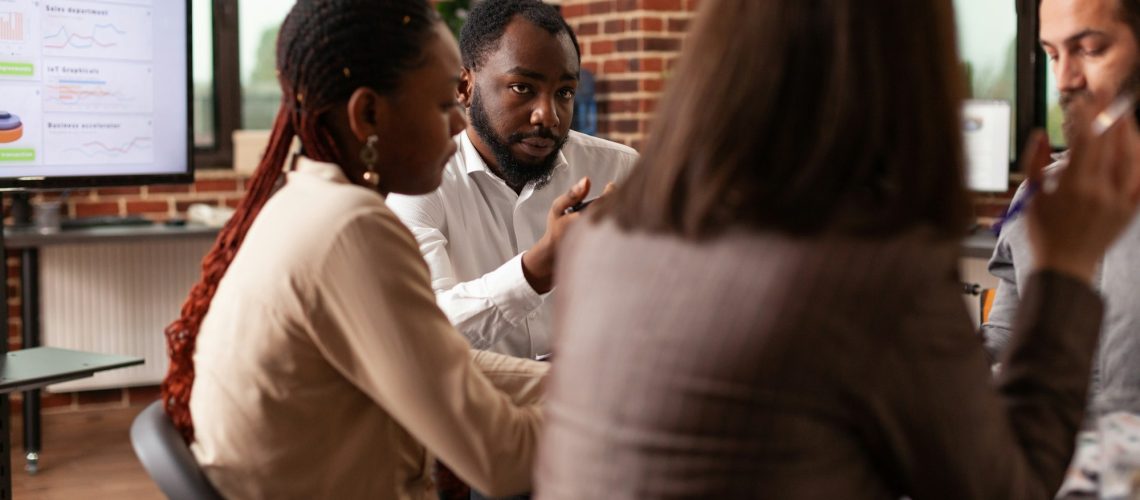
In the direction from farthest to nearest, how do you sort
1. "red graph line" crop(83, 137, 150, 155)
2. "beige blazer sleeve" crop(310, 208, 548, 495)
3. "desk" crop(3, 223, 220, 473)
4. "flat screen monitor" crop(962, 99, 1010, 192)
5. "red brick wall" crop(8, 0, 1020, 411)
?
"red brick wall" crop(8, 0, 1020, 411) → "flat screen monitor" crop(962, 99, 1010, 192) → "desk" crop(3, 223, 220, 473) → "red graph line" crop(83, 137, 150, 155) → "beige blazer sleeve" crop(310, 208, 548, 495)

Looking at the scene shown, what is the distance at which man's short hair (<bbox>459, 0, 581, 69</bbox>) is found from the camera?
7.43 feet

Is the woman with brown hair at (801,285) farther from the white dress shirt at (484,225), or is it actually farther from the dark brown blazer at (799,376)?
the white dress shirt at (484,225)

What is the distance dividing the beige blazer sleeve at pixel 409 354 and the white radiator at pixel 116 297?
11.9 ft

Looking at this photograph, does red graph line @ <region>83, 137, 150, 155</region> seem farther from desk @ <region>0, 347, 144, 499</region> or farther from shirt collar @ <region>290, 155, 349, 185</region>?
shirt collar @ <region>290, 155, 349, 185</region>

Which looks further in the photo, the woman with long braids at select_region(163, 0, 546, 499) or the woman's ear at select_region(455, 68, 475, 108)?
the woman's ear at select_region(455, 68, 475, 108)

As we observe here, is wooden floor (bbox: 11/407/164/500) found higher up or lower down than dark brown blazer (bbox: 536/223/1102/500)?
lower down

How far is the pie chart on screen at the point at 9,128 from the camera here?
2.43 meters

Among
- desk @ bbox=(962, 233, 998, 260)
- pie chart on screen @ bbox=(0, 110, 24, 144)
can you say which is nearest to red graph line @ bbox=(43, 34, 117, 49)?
pie chart on screen @ bbox=(0, 110, 24, 144)

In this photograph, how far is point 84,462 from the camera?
4.27 m

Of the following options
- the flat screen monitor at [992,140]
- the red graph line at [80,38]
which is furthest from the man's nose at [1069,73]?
the flat screen monitor at [992,140]

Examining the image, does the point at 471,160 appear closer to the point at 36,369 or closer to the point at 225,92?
the point at 36,369

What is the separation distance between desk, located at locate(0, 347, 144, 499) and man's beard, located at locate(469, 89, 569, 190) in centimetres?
72

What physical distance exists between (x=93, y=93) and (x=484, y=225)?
3.98ft

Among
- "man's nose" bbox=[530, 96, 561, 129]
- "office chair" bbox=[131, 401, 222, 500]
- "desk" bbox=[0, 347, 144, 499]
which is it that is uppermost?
"man's nose" bbox=[530, 96, 561, 129]
